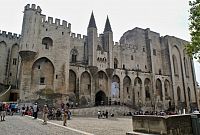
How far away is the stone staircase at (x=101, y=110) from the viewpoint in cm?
2721

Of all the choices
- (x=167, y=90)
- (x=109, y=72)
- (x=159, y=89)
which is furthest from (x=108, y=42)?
(x=167, y=90)

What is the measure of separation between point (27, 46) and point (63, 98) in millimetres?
9171

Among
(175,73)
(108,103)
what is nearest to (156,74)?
(175,73)

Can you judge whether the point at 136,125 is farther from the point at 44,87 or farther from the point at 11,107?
the point at 44,87

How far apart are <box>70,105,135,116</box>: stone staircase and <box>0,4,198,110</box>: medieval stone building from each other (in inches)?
113

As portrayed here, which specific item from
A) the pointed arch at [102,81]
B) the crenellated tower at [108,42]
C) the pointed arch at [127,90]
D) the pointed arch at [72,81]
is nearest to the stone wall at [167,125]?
the pointed arch at [72,81]

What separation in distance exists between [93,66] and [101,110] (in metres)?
7.87

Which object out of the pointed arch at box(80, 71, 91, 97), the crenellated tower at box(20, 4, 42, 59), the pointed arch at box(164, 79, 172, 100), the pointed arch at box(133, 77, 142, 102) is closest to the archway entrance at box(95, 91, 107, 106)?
the pointed arch at box(80, 71, 91, 97)

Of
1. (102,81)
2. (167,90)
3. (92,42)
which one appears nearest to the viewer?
(92,42)

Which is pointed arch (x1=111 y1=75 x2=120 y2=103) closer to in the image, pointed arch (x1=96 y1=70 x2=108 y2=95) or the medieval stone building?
the medieval stone building

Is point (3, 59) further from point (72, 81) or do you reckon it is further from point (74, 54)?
point (72, 81)

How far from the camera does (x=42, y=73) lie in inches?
1124

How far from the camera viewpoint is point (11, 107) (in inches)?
906

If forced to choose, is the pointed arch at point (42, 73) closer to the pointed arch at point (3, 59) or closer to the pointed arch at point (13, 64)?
the pointed arch at point (13, 64)
